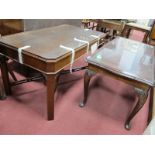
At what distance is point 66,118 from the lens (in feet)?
5.13

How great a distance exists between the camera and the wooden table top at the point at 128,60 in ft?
4.42

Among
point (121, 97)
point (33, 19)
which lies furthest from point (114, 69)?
point (33, 19)

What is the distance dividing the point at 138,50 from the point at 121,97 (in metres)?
0.60

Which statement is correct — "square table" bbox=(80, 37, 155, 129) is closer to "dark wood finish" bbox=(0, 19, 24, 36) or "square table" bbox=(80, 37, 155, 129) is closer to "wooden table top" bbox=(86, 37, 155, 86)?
"wooden table top" bbox=(86, 37, 155, 86)

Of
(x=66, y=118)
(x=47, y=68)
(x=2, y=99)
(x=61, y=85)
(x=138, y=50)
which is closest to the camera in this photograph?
(x=47, y=68)

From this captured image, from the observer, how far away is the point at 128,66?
4.79 feet

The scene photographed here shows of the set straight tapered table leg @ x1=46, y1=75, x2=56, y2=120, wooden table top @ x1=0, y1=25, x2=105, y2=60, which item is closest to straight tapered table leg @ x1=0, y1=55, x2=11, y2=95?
wooden table top @ x1=0, y1=25, x2=105, y2=60

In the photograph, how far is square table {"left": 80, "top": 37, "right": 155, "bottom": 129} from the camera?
1.32m

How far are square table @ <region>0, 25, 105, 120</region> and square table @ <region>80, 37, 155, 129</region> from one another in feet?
0.68

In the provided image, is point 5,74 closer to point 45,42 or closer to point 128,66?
point 45,42

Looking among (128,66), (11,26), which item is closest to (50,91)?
(128,66)

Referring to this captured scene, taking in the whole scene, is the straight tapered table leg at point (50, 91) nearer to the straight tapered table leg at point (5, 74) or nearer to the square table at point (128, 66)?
the square table at point (128, 66)

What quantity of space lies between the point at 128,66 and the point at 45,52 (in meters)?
0.76
